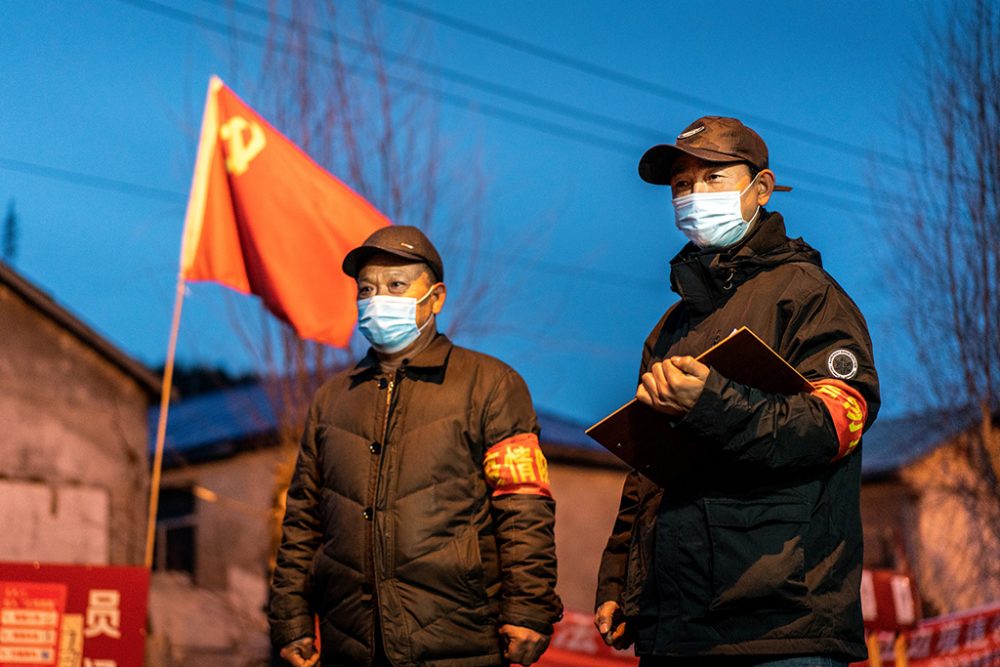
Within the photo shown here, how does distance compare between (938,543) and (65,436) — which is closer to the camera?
(65,436)

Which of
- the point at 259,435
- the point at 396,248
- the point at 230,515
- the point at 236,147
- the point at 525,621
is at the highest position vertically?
the point at 259,435

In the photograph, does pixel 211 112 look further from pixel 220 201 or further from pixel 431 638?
pixel 431 638

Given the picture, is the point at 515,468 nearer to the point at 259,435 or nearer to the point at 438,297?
the point at 438,297

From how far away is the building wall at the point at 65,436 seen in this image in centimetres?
1201

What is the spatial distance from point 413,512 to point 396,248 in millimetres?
1086

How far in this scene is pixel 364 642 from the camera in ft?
15.4

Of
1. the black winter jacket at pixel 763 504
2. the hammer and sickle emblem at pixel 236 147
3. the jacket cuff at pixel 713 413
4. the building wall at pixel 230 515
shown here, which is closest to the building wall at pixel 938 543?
the building wall at pixel 230 515

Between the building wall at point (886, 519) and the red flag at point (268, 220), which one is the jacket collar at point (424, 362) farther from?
the building wall at point (886, 519)

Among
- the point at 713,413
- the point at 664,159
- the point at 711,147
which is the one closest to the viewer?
the point at 713,413

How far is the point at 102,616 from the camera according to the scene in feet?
23.0

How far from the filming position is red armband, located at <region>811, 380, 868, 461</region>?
130 inches

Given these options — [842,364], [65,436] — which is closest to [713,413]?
[842,364]

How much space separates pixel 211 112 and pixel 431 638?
4.90 m

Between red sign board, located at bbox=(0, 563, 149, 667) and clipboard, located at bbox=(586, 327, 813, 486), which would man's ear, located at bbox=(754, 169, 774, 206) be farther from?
red sign board, located at bbox=(0, 563, 149, 667)
